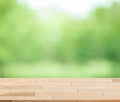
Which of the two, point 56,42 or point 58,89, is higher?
point 56,42

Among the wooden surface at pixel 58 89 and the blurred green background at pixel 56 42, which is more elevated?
the blurred green background at pixel 56 42

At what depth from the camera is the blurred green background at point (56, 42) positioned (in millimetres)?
1639

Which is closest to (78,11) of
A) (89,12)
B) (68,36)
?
(89,12)

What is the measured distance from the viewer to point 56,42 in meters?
1.65

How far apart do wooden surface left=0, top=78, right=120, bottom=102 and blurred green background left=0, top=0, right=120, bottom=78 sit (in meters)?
0.05

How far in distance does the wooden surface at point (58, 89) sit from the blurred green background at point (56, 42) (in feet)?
0.18

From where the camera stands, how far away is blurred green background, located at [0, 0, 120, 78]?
1.64 metres

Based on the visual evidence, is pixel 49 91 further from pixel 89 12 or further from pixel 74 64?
pixel 89 12

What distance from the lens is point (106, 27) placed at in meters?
1.66

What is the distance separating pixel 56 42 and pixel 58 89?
0.35 metres

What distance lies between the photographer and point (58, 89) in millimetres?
1631

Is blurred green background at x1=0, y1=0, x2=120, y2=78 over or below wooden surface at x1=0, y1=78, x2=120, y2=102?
over

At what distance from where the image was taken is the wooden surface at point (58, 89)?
1611 mm

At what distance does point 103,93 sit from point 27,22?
2.53ft
